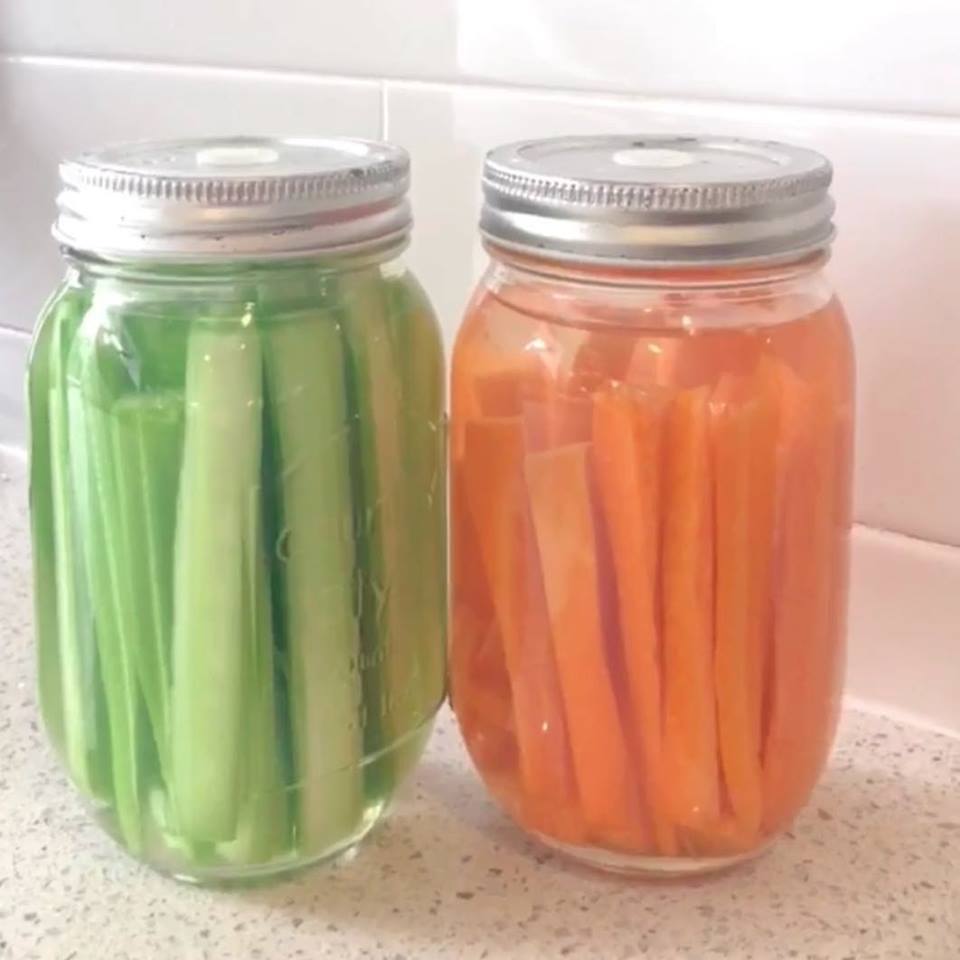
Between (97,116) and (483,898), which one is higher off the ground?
(97,116)

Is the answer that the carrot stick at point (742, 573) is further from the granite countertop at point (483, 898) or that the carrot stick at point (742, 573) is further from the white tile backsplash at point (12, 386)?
the white tile backsplash at point (12, 386)

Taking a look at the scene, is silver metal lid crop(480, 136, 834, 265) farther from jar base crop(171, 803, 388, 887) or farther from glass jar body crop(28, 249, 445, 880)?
jar base crop(171, 803, 388, 887)

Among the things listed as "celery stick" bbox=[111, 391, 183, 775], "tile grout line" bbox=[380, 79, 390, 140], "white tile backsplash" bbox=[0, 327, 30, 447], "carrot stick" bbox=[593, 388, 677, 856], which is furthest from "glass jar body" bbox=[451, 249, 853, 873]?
"white tile backsplash" bbox=[0, 327, 30, 447]

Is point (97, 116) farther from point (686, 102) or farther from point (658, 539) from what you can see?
point (658, 539)

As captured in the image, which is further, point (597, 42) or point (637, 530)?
point (597, 42)

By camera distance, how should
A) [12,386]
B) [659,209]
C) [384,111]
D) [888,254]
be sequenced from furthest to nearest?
[12,386]
[384,111]
[888,254]
[659,209]

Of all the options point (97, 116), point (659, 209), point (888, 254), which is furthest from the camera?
point (97, 116)

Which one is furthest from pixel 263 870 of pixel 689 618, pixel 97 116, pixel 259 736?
pixel 97 116
